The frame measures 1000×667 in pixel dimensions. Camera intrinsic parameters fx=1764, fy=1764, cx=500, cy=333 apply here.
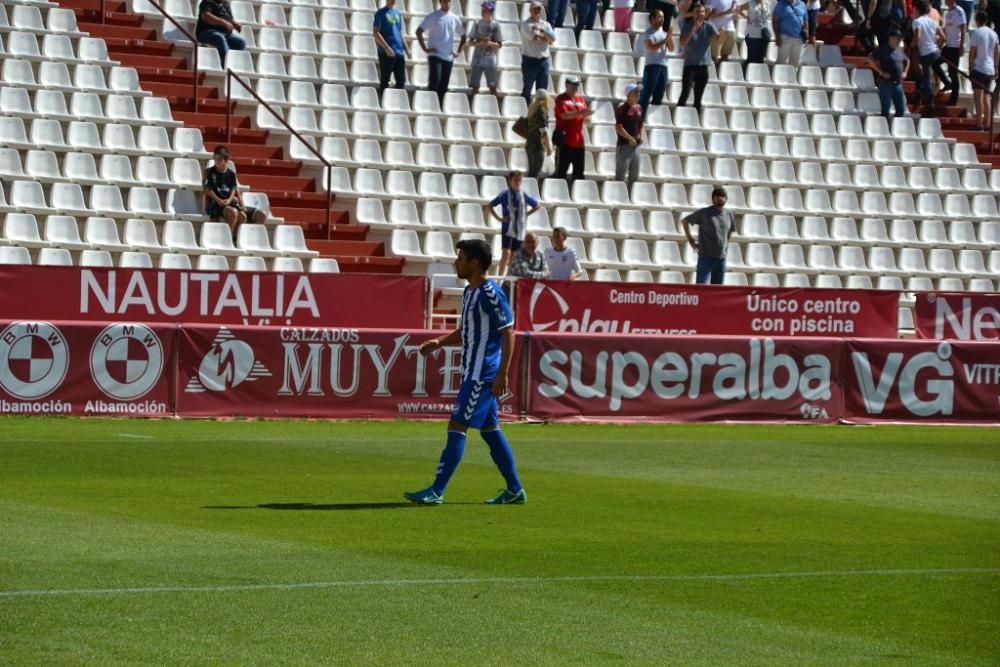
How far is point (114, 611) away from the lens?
26.3ft

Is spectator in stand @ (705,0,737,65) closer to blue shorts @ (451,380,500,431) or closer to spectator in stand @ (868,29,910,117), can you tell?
spectator in stand @ (868,29,910,117)

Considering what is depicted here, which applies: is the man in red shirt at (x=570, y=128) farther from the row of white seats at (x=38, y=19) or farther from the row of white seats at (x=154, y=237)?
the row of white seats at (x=38, y=19)

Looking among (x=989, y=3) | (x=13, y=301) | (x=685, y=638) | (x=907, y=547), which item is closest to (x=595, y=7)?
(x=989, y=3)

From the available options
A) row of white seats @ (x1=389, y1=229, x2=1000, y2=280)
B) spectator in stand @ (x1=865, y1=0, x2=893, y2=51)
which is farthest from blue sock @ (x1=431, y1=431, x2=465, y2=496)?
spectator in stand @ (x1=865, y1=0, x2=893, y2=51)

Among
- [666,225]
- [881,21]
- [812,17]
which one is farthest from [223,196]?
[881,21]

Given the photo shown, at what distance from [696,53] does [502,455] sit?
18991mm

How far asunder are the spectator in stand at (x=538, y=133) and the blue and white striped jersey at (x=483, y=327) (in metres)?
14.6

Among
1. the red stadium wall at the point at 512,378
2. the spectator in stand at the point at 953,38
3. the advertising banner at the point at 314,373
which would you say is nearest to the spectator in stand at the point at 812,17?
the spectator in stand at the point at 953,38

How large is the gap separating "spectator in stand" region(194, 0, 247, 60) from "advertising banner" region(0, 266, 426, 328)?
7297mm

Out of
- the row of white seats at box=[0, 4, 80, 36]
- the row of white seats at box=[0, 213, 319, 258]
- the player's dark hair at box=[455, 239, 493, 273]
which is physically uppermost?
the row of white seats at box=[0, 4, 80, 36]

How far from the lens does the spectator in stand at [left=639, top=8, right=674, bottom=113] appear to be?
29203 millimetres

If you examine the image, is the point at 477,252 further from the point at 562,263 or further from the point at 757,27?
the point at 757,27

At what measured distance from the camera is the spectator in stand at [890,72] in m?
32.3

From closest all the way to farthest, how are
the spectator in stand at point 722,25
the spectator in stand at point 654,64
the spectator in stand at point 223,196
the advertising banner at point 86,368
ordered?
the advertising banner at point 86,368 → the spectator in stand at point 223,196 → the spectator in stand at point 654,64 → the spectator in stand at point 722,25
